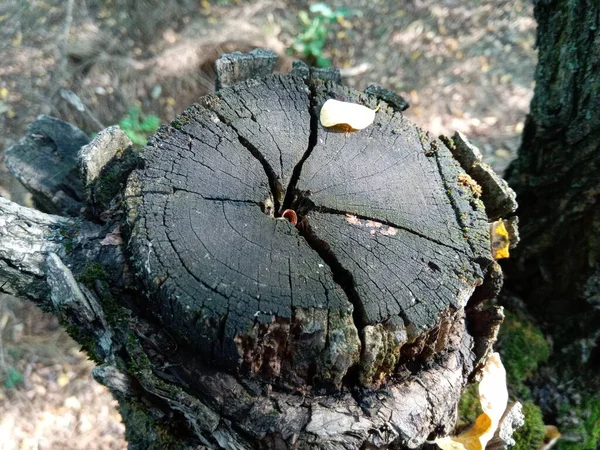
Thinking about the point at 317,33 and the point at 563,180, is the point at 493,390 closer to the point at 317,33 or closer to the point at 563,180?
the point at 563,180

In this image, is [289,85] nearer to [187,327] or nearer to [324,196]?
[324,196]

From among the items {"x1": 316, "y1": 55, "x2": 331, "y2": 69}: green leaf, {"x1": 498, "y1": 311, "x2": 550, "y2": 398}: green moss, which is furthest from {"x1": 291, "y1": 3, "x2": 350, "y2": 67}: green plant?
{"x1": 498, "y1": 311, "x2": 550, "y2": 398}: green moss

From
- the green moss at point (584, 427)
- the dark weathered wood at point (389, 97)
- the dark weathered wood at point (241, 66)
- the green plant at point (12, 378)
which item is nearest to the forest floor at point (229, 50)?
the green plant at point (12, 378)

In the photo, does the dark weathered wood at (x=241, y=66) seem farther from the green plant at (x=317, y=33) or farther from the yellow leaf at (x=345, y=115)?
the green plant at (x=317, y=33)

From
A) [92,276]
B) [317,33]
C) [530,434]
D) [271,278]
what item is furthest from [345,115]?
[317,33]

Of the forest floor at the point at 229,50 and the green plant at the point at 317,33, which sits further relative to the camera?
the green plant at the point at 317,33

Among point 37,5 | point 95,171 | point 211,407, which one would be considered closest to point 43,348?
point 95,171
